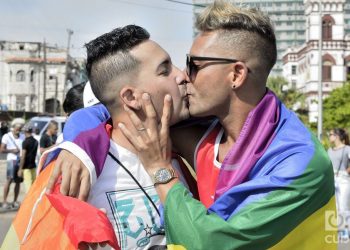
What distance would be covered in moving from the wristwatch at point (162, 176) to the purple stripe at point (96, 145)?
0.33m

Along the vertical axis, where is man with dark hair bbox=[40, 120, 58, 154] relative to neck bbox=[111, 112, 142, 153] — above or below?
below

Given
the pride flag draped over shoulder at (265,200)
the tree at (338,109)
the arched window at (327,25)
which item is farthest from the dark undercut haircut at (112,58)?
the arched window at (327,25)

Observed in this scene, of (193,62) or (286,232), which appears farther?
(193,62)

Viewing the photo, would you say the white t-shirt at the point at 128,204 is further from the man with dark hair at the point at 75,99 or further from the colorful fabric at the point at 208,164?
the man with dark hair at the point at 75,99

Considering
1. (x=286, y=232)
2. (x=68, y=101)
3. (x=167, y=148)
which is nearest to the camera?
(x=286, y=232)

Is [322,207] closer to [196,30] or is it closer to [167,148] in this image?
[167,148]

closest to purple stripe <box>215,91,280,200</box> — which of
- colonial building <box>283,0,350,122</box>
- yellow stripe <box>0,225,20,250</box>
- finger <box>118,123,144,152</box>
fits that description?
finger <box>118,123,144,152</box>

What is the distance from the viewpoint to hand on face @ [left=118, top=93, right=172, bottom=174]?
7.04 ft

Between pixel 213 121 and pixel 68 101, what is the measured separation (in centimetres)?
263

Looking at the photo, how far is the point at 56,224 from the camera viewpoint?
2.14m

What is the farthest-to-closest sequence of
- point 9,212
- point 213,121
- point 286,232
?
point 9,212
point 213,121
point 286,232

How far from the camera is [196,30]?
98.7 inches

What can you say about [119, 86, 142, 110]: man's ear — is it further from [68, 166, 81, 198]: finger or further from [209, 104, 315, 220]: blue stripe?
[209, 104, 315, 220]: blue stripe

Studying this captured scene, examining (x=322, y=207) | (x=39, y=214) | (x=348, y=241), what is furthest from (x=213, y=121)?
(x=348, y=241)
